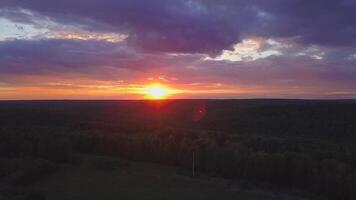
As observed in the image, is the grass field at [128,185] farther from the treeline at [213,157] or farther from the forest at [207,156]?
the treeline at [213,157]

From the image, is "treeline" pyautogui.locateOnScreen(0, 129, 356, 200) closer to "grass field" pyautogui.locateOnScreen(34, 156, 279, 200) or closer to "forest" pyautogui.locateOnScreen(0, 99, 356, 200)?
"forest" pyautogui.locateOnScreen(0, 99, 356, 200)

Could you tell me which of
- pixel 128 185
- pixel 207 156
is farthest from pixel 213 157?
pixel 128 185

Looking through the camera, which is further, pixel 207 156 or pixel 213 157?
pixel 207 156

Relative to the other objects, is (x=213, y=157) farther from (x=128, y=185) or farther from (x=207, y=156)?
(x=128, y=185)

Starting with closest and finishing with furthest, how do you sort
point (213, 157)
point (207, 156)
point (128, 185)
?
point (128, 185) < point (213, 157) < point (207, 156)

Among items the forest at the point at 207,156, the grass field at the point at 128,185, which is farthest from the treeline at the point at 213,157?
the grass field at the point at 128,185

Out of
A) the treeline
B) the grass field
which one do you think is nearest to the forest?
the treeline

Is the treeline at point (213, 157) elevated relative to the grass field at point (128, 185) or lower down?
elevated

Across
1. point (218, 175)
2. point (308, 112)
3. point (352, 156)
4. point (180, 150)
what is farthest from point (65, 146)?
point (308, 112)
